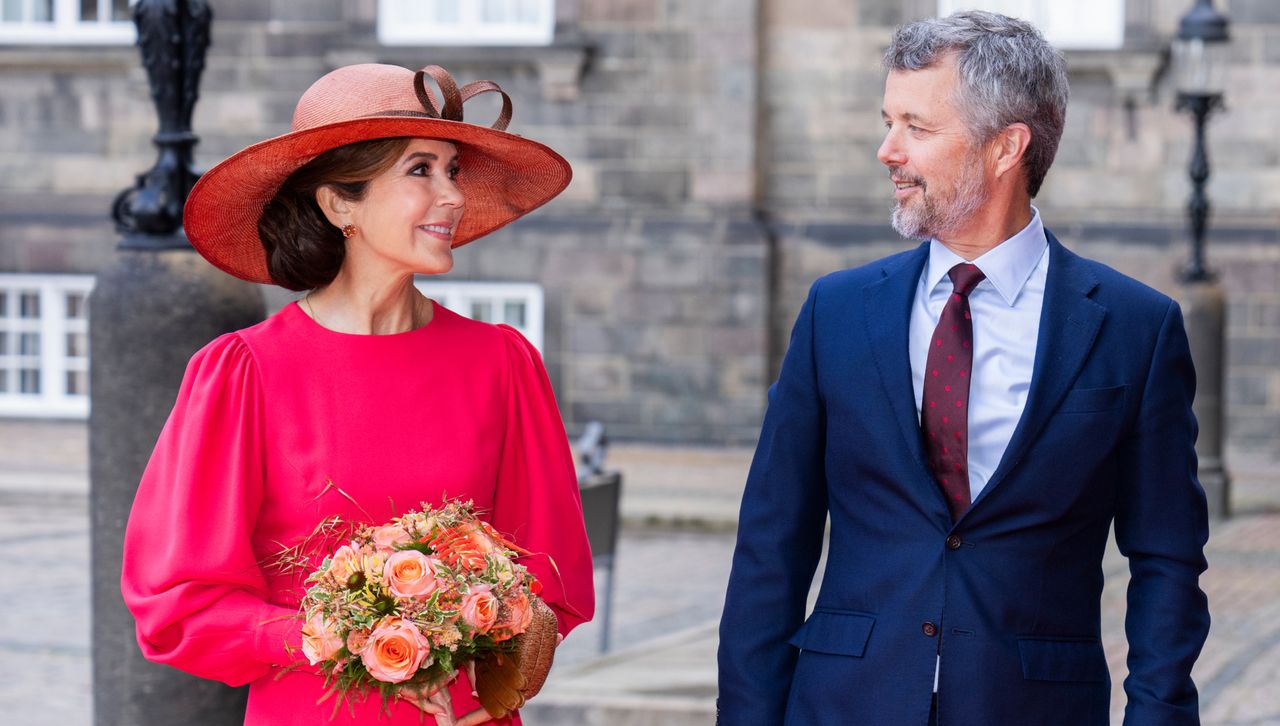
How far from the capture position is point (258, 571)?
9.62 feet

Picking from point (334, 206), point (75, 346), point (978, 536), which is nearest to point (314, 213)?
point (334, 206)

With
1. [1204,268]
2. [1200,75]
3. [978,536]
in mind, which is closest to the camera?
[978,536]

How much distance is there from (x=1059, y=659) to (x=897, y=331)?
1.95ft

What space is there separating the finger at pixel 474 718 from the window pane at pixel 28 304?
14434mm

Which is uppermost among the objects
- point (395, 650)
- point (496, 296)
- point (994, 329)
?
point (994, 329)

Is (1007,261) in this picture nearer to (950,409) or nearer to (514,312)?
(950,409)

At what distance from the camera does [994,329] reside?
2984 mm

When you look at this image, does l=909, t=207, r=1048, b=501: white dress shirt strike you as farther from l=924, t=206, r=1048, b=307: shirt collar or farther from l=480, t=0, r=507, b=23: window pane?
l=480, t=0, r=507, b=23: window pane

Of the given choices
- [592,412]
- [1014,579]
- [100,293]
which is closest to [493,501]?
[1014,579]

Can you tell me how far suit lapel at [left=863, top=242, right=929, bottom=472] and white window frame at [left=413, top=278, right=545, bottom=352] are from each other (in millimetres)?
12342

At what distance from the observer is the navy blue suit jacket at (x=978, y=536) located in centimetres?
286

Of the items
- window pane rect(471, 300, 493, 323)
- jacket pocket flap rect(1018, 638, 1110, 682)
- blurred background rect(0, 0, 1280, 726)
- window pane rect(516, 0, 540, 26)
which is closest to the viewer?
jacket pocket flap rect(1018, 638, 1110, 682)

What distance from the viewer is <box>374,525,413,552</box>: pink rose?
108 inches

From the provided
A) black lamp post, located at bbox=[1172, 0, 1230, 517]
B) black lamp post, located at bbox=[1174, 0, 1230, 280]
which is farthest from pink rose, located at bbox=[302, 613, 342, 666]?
black lamp post, located at bbox=[1174, 0, 1230, 280]
